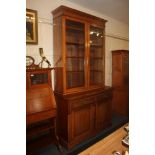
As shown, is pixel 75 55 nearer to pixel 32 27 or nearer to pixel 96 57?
pixel 96 57

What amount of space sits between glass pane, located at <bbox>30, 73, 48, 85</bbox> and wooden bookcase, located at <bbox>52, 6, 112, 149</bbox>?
296mm

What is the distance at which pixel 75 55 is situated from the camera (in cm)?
288

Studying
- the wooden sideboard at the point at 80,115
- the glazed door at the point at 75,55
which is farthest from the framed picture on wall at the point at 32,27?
the wooden sideboard at the point at 80,115

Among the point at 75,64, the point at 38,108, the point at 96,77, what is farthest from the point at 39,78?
the point at 96,77

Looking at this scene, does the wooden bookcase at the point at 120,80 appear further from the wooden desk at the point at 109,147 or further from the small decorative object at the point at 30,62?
the wooden desk at the point at 109,147

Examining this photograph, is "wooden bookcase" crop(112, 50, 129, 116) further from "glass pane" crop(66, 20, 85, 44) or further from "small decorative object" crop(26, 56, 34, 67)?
"small decorative object" crop(26, 56, 34, 67)

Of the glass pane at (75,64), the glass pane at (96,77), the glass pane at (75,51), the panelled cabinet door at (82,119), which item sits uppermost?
the glass pane at (75,51)

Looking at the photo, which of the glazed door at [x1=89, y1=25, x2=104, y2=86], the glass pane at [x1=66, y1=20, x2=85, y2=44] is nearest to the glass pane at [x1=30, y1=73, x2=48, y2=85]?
the glass pane at [x1=66, y1=20, x2=85, y2=44]

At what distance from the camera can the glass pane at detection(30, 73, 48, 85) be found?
2244 millimetres

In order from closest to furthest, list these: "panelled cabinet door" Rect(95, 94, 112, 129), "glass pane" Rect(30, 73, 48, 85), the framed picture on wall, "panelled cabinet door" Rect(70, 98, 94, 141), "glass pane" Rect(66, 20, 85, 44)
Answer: "glass pane" Rect(30, 73, 48, 85), the framed picture on wall, "panelled cabinet door" Rect(70, 98, 94, 141), "glass pane" Rect(66, 20, 85, 44), "panelled cabinet door" Rect(95, 94, 112, 129)

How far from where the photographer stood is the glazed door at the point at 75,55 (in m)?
2.72

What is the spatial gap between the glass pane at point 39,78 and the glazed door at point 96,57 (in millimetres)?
996
